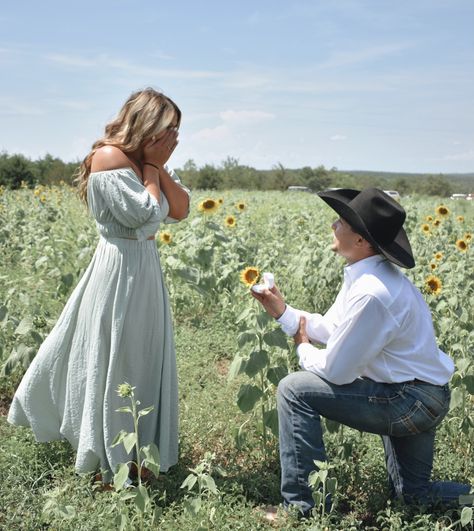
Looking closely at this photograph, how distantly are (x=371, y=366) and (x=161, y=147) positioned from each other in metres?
1.13

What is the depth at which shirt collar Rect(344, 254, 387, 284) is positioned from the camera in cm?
231

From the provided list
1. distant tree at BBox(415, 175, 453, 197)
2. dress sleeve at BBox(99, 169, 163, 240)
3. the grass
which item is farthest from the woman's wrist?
distant tree at BBox(415, 175, 453, 197)

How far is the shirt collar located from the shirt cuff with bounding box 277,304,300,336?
264 millimetres

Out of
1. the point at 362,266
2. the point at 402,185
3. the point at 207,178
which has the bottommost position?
the point at 362,266

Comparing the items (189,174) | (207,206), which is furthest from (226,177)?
(207,206)

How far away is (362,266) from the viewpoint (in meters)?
2.32

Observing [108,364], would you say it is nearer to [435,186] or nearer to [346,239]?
[346,239]

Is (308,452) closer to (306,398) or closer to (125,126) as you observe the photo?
(306,398)

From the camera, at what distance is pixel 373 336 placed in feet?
7.22

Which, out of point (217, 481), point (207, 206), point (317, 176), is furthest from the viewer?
point (317, 176)

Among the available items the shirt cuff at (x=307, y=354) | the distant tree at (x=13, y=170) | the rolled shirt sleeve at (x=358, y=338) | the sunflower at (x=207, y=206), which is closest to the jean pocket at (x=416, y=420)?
the rolled shirt sleeve at (x=358, y=338)

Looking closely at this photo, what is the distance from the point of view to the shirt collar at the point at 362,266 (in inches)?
91.0

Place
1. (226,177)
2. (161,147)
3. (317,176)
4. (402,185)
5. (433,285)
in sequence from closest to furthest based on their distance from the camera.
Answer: (161,147) < (433,285) < (226,177) < (402,185) < (317,176)

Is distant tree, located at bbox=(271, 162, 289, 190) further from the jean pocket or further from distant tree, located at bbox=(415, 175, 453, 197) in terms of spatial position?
the jean pocket
